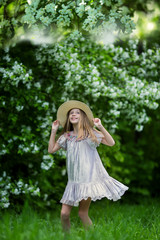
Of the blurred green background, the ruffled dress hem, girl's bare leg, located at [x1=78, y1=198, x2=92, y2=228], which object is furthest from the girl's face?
the blurred green background

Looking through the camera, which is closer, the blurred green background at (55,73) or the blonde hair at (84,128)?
the blonde hair at (84,128)

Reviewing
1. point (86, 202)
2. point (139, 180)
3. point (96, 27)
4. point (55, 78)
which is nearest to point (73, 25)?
point (96, 27)

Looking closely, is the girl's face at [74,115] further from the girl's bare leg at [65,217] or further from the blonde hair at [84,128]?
the girl's bare leg at [65,217]

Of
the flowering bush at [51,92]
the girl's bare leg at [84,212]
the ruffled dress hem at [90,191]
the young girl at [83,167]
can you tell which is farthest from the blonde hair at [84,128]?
the flowering bush at [51,92]

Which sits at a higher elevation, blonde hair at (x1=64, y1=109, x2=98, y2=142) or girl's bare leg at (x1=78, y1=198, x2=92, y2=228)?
blonde hair at (x1=64, y1=109, x2=98, y2=142)

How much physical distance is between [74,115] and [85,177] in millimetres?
758

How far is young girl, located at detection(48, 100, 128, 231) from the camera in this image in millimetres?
3695

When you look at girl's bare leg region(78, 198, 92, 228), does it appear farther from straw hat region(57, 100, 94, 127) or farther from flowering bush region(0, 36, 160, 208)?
flowering bush region(0, 36, 160, 208)

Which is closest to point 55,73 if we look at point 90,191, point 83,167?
point 83,167

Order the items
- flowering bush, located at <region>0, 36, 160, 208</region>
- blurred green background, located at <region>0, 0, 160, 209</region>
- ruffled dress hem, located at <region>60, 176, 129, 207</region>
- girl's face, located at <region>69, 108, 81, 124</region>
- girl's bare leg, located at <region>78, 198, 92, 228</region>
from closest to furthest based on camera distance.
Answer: ruffled dress hem, located at <region>60, 176, 129, 207</region>
girl's bare leg, located at <region>78, 198, 92, 228</region>
girl's face, located at <region>69, 108, 81, 124</region>
blurred green background, located at <region>0, 0, 160, 209</region>
flowering bush, located at <region>0, 36, 160, 208</region>

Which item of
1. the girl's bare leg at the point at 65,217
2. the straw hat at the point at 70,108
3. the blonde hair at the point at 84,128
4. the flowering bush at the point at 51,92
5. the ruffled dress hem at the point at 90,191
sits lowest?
the girl's bare leg at the point at 65,217

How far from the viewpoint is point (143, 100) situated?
19.7 feet

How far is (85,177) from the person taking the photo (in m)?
3.75

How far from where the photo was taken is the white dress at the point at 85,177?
12.0 ft
